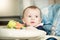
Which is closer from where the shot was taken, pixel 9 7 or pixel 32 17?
pixel 32 17

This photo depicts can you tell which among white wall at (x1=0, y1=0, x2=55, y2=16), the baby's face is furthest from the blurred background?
the baby's face

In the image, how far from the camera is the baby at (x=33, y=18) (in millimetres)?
1168

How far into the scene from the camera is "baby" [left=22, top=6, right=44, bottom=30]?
3.83 ft

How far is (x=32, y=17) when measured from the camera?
117 cm

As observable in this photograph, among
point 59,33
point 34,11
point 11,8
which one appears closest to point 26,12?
point 34,11

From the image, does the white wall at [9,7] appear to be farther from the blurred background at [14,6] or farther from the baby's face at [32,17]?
the baby's face at [32,17]

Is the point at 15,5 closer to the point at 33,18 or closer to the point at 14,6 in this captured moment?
the point at 14,6

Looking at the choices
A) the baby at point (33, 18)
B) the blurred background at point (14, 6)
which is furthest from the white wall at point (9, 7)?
the baby at point (33, 18)

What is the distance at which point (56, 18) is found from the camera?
1.16 meters

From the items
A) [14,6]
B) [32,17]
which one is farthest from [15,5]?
[32,17]

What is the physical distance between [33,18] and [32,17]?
11mm

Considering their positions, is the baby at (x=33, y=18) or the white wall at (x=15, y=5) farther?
the white wall at (x=15, y=5)

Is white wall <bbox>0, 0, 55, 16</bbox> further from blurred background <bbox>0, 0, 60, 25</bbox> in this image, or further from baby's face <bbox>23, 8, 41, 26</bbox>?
baby's face <bbox>23, 8, 41, 26</bbox>

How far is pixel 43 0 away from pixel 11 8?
Answer: 0.29m
